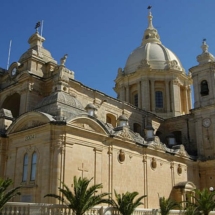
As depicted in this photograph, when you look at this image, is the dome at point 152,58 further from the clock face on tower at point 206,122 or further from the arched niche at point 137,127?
the clock face on tower at point 206,122

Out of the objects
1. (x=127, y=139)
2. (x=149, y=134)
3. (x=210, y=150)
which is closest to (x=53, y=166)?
(x=127, y=139)

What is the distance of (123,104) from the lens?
3697cm

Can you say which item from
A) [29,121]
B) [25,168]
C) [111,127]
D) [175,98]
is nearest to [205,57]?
[175,98]

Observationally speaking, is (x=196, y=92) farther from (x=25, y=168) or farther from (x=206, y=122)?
(x=25, y=168)

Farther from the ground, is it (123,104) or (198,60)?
(198,60)

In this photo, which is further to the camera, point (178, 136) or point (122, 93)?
point (122, 93)

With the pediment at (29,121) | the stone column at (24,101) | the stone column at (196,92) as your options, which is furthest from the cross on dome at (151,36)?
the pediment at (29,121)

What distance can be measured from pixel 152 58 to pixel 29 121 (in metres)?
28.6

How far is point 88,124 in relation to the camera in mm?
22719

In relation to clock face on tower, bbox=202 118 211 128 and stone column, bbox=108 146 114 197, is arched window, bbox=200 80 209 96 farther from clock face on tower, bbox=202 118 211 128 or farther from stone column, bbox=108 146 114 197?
stone column, bbox=108 146 114 197

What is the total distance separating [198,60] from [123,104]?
415 inches

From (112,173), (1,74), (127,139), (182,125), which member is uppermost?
(1,74)

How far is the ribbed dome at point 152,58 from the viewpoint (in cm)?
4681

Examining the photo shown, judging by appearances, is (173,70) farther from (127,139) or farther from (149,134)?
(127,139)
